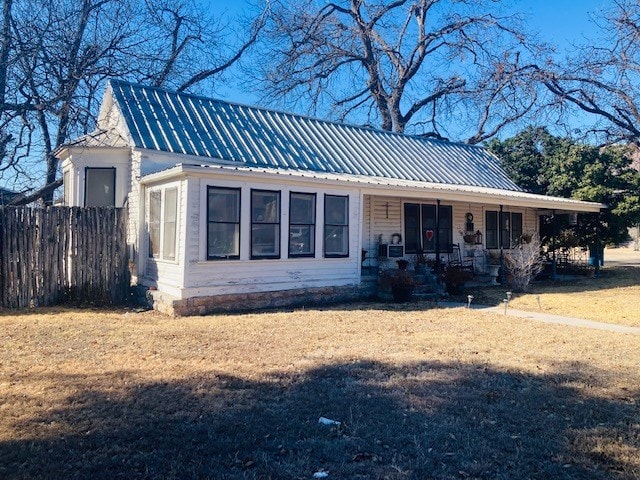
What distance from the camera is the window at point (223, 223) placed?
9844 mm

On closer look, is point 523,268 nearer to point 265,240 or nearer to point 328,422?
point 265,240

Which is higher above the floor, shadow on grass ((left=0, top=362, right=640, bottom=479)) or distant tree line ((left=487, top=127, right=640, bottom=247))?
distant tree line ((left=487, top=127, right=640, bottom=247))

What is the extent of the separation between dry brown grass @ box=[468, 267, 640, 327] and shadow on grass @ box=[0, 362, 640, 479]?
5331 millimetres

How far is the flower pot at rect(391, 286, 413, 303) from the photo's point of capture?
11.6 metres

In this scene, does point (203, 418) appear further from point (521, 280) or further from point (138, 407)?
point (521, 280)

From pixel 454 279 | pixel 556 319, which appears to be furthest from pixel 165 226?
pixel 556 319

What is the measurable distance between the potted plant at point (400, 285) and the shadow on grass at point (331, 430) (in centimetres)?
601

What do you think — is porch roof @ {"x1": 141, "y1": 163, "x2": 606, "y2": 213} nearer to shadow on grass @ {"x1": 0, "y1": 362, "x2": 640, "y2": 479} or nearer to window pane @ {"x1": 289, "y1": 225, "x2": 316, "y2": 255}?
window pane @ {"x1": 289, "y1": 225, "x2": 316, "y2": 255}

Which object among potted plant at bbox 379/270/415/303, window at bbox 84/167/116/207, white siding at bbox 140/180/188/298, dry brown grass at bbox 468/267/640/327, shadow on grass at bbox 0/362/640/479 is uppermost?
window at bbox 84/167/116/207

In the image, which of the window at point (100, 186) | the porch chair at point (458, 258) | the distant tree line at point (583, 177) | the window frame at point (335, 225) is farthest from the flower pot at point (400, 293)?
the distant tree line at point (583, 177)

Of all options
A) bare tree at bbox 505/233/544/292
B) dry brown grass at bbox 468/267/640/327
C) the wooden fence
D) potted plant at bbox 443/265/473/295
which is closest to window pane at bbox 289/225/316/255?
the wooden fence

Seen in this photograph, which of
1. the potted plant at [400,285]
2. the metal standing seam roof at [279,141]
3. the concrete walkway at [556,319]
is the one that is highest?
the metal standing seam roof at [279,141]

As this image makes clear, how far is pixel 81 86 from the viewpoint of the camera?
1204 centimetres

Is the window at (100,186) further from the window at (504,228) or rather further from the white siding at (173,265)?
the window at (504,228)
